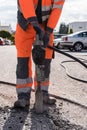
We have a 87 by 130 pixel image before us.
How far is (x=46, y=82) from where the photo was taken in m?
5.67

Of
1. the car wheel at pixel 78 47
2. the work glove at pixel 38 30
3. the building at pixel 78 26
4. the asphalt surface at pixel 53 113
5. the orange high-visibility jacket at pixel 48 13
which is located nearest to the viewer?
the asphalt surface at pixel 53 113

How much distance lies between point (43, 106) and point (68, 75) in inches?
140

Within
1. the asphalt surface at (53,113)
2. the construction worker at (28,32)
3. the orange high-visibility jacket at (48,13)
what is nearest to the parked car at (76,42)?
the asphalt surface at (53,113)

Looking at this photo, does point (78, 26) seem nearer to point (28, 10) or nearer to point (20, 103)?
point (20, 103)

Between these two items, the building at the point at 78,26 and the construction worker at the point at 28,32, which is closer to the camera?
the construction worker at the point at 28,32

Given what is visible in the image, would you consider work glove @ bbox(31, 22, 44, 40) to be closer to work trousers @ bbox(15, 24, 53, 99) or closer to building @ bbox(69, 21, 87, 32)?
work trousers @ bbox(15, 24, 53, 99)

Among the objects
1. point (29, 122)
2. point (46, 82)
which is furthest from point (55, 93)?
point (29, 122)

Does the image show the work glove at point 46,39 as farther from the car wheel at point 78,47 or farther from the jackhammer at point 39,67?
the car wheel at point 78,47

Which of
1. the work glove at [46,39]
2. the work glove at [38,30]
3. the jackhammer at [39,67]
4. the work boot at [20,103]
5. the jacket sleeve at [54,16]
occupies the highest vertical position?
the jacket sleeve at [54,16]

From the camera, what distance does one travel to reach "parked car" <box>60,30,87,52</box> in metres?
24.6

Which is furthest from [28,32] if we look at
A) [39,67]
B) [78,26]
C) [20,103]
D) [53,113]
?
[78,26]

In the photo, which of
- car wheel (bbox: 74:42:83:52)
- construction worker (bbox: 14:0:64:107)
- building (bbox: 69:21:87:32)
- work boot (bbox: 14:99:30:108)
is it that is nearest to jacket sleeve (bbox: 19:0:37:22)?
construction worker (bbox: 14:0:64:107)

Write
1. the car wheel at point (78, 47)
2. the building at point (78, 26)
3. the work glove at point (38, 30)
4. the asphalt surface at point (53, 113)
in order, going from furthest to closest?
the building at point (78, 26) → the car wheel at point (78, 47) → the work glove at point (38, 30) → the asphalt surface at point (53, 113)

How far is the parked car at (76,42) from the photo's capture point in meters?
24.6
